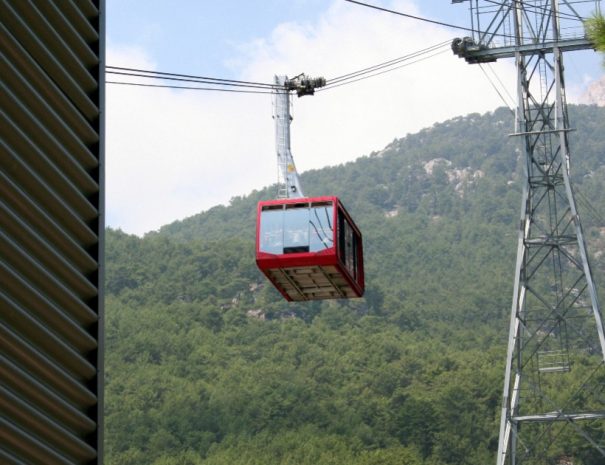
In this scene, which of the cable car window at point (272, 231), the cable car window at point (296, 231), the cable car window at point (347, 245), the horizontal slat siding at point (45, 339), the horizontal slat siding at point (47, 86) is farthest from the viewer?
the cable car window at point (347, 245)

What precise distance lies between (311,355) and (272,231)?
97.2 m

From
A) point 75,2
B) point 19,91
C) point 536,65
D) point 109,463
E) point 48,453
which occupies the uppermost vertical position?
point 536,65

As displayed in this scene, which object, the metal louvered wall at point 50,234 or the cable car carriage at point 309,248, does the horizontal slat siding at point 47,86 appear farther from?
the cable car carriage at point 309,248

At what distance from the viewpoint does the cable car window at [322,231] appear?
72.5 feet

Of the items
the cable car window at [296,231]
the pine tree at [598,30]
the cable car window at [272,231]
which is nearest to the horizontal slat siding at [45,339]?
the pine tree at [598,30]

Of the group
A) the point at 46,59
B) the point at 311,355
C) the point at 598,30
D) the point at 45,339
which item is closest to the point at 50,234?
the point at 45,339

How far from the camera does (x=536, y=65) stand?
34.6 m

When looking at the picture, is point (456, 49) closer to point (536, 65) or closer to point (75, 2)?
point (536, 65)

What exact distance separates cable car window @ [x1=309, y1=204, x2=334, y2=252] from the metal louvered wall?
14.7 metres

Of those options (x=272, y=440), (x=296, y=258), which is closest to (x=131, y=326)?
(x=272, y=440)

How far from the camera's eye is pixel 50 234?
6676 millimetres

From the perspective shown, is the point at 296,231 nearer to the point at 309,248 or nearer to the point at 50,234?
the point at 309,248

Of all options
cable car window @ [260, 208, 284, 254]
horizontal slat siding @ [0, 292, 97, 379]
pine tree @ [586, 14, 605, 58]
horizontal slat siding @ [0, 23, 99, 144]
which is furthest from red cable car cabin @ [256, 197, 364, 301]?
horizontal slat siding @ [0, 292, 97, 379]

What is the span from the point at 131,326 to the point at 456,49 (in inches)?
3726
